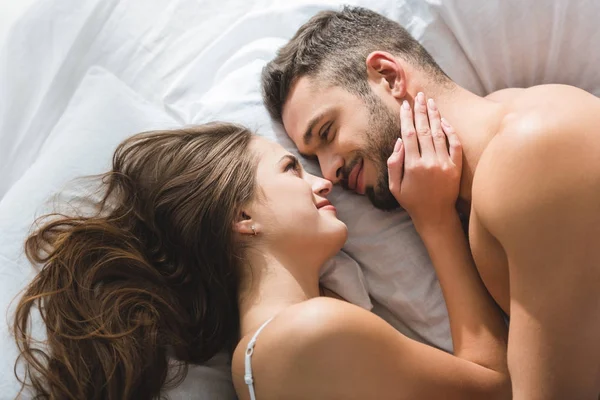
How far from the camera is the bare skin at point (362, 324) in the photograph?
123 centimetres

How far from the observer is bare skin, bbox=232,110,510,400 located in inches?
48.6

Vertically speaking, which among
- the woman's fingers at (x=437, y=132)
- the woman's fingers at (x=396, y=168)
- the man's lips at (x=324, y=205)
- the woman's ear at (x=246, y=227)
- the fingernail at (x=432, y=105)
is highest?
the fingernail at (x=432, y=105)

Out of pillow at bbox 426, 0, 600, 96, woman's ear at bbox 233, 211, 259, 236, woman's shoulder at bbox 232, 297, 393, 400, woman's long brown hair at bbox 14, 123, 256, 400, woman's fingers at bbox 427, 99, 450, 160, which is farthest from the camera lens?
pillow at bbox 426, 0, 600, 96

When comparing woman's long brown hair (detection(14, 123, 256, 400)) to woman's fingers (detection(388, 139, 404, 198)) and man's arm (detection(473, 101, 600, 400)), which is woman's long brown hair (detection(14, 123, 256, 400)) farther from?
man's arm (detection(473, 101, 600, 400))

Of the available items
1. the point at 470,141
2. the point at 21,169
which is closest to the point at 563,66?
the point at 470,141

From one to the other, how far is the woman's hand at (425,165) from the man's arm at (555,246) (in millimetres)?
236

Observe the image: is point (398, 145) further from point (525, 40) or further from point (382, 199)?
point (525, 40)

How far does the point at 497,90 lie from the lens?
1.88m

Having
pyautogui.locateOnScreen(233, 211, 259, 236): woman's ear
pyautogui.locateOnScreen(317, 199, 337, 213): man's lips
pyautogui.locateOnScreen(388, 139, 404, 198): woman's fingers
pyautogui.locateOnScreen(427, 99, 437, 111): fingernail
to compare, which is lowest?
pyautogui.locateOnScreen(317, 199, 337, 213): man's lips

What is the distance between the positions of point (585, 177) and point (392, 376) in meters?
0.55

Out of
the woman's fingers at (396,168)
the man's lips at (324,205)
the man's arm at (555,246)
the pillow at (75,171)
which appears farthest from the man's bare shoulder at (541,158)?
the pillow at (75,171)

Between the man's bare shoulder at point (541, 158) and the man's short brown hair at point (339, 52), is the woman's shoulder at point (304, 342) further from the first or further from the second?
the man's short brown hair at point (339, 52)

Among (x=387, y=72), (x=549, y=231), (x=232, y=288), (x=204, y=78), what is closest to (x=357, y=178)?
(x=387, y=72)

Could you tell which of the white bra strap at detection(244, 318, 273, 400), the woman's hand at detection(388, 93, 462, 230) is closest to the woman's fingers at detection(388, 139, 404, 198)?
the woman's hand at detection(388, 93, 462, 230)
